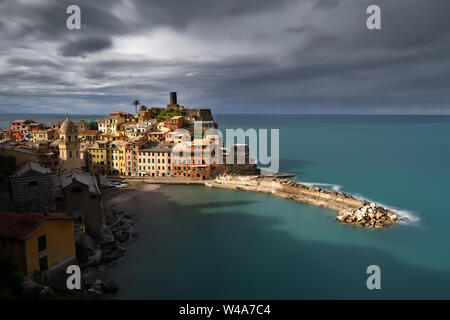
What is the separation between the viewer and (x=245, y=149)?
56594 mm

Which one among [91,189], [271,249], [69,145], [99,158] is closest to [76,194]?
[91,189]

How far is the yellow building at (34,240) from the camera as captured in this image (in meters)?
14.3

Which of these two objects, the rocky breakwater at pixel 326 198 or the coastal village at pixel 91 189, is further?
the rocky breakwater at pixel 326 198

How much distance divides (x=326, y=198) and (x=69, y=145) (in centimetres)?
3118

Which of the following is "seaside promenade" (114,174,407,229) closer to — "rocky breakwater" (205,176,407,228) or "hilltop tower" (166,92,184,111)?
"rocky breakwater" (205,176,407,228)

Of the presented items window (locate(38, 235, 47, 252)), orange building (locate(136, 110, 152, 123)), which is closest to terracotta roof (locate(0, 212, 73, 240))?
window (locate(38, 235, 47, 252))

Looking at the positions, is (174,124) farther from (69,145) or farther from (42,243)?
(42,243)

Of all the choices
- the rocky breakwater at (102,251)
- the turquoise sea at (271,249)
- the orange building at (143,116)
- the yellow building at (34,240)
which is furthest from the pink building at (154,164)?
the yellow building at (34,240)

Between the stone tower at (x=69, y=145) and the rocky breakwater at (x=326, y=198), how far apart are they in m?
19.4

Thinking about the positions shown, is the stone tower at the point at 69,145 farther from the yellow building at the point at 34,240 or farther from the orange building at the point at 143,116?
the orange building at the point at 143,116

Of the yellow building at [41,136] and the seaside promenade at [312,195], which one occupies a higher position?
the yellow building at [41,136]

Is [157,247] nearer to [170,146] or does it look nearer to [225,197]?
[225,197]
